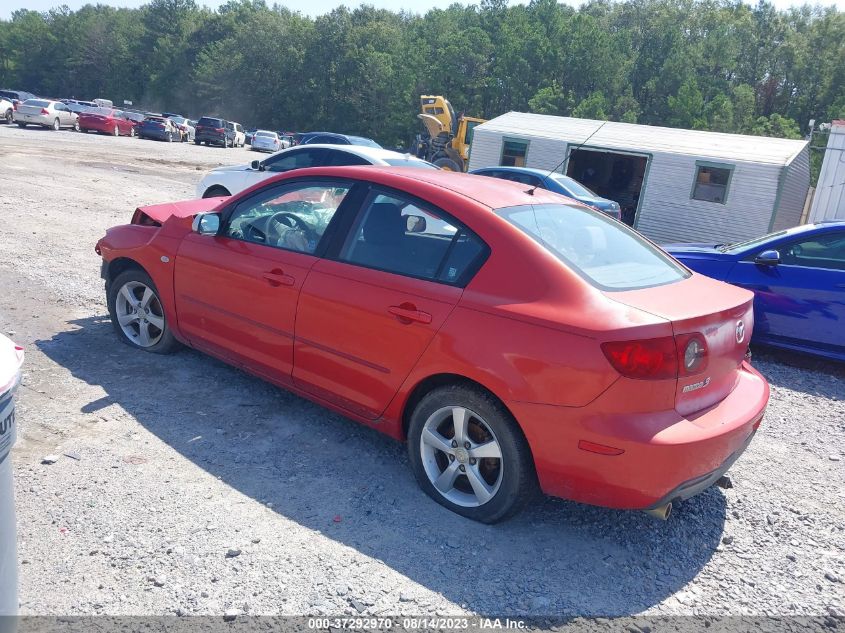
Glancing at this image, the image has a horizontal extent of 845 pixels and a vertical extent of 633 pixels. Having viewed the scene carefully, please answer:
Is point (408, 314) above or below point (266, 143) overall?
above

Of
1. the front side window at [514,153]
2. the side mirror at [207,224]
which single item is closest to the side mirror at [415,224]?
the side mirror at [207,224]

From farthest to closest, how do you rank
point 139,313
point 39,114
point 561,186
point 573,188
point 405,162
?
1. point 39,114
2. point 573,188
3. point 561,186
4. point 405,162
5. point 139,313

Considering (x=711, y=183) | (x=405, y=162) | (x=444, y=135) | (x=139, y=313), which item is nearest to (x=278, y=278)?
(x=139, y=313)

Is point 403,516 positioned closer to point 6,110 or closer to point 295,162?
point 295,162

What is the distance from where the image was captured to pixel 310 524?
326 centimetres

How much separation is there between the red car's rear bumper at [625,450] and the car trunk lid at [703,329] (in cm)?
11

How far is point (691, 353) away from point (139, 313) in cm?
395

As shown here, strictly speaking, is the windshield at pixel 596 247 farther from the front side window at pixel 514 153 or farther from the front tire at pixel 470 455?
the front side window at pixel 514 153

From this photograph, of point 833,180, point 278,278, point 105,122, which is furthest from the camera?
point 105,122

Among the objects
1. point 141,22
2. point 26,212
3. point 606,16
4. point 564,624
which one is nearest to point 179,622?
point 564,624

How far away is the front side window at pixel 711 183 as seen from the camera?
1634cm

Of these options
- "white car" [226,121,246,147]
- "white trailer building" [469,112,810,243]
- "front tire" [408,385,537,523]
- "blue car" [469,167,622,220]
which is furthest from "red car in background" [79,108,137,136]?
"front tire" [408,385,537,523]

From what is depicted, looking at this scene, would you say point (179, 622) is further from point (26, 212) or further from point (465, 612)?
point (26, 212)

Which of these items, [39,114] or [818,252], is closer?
[818,252]
